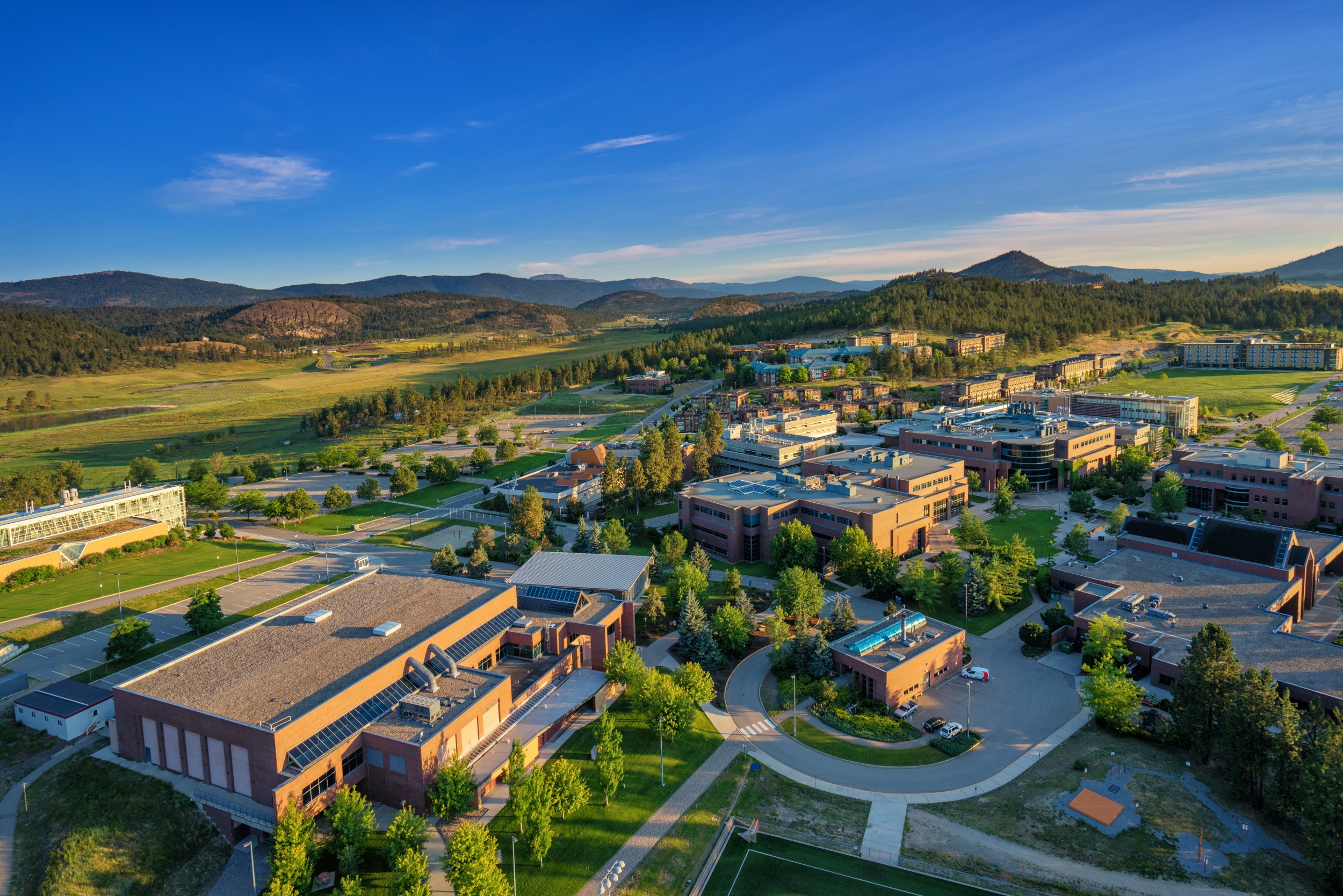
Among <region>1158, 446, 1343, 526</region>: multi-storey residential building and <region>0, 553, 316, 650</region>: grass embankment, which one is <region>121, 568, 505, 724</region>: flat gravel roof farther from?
<region>1158, 446, 1343, 526</region>: multi-storey residential building

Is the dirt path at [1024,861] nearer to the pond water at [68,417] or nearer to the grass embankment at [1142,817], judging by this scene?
the grass embankment at [1142,817]

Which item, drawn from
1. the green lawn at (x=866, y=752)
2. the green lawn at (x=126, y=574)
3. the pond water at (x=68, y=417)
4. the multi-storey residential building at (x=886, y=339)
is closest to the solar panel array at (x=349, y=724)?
the green lawn at (x=866, y=752)

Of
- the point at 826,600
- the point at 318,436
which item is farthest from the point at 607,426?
the point at 826,600

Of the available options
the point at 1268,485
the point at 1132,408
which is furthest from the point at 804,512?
the point at 1132,408

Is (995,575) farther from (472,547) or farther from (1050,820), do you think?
(472,547)

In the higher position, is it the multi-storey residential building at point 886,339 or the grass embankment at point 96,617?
the multi-storey residential building at point 886,339
